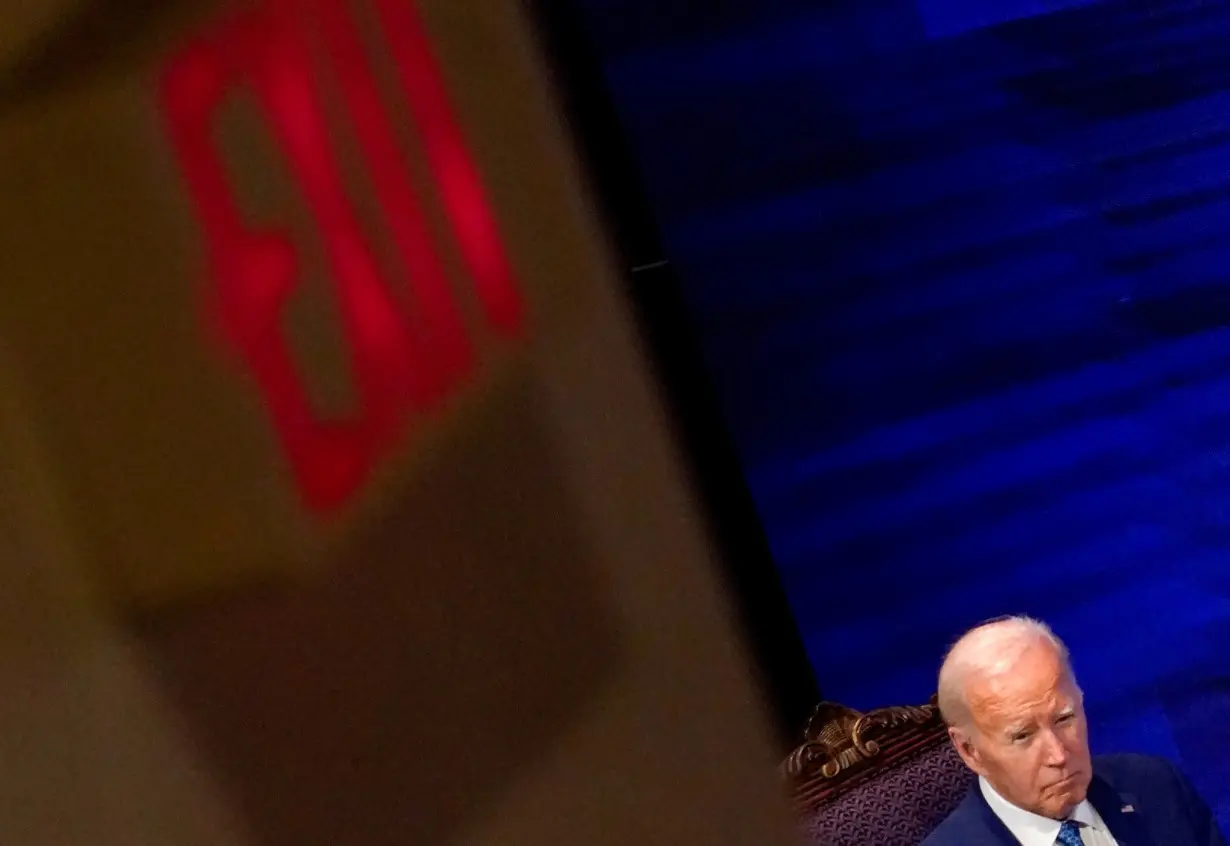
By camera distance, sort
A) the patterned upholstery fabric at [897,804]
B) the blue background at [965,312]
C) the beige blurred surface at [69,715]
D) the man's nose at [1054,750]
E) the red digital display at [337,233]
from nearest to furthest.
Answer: the beige blurred surface at [69,715] < the red digital display at [337,233] < the man's nose at [1054,750] < the patterned upholstery fabric at [897,804] < the blue background at [965,312]

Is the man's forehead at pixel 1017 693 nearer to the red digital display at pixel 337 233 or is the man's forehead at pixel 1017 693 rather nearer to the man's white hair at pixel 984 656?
the man's white hair at pixel 984 656

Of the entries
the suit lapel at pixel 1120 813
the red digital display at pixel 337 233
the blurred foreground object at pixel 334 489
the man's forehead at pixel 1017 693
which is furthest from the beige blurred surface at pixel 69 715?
the suit lapel at pixel 1120 813

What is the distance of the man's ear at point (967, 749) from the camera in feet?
4.64

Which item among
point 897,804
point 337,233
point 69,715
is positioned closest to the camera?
point 69,715

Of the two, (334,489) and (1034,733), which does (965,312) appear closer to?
(1034,733)

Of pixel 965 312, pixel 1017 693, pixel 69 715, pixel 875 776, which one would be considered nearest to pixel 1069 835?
pixel 1017 693

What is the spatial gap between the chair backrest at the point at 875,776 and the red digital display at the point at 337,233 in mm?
999

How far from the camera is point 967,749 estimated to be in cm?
143

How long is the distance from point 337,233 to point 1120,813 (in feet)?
3.94

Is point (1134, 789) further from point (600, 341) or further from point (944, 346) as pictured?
point (600, 341)

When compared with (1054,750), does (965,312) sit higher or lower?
higher

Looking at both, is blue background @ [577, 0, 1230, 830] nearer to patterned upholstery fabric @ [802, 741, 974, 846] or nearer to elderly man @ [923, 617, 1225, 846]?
patterned upholstery fabric @ [802, 741, 974, 846]

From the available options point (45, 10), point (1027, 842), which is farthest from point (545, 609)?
point (1027, 842)

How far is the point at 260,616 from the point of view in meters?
0.39
